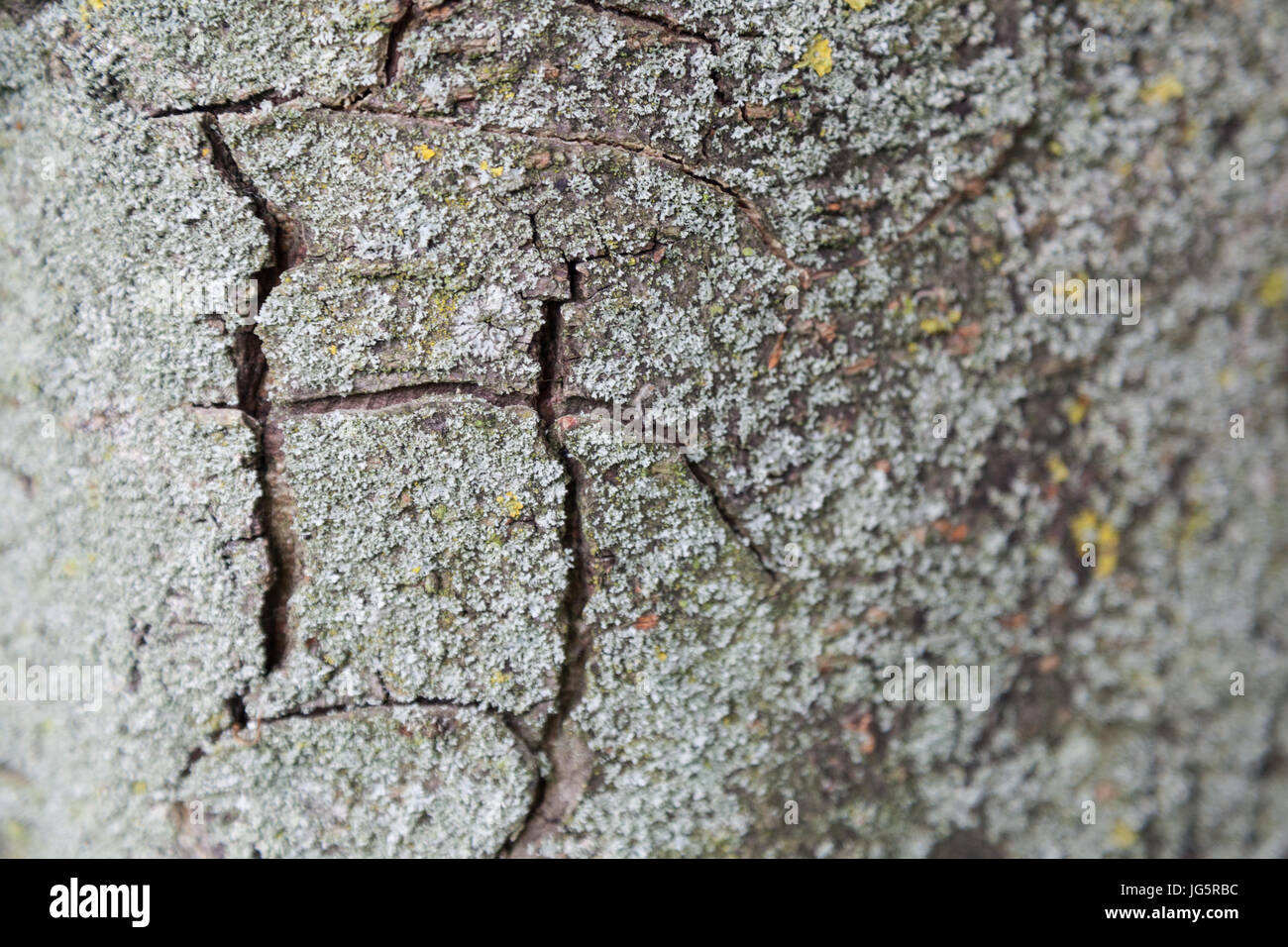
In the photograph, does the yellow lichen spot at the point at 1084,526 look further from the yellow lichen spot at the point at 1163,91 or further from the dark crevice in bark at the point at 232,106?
the dark crevice in bark at the point at 232,106

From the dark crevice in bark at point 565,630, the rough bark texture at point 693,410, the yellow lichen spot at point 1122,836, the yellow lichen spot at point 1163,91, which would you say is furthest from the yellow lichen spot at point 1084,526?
the dark crevice in bark at point 565,630

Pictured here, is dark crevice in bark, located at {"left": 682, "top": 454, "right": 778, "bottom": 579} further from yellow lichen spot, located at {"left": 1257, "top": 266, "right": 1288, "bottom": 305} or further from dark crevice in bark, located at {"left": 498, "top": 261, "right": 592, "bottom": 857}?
yellow lichen spot, located at {"left": 1257, "top": 266, "right": 1288, "bottom": 305}

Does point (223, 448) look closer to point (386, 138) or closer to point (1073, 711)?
point (386, 138)

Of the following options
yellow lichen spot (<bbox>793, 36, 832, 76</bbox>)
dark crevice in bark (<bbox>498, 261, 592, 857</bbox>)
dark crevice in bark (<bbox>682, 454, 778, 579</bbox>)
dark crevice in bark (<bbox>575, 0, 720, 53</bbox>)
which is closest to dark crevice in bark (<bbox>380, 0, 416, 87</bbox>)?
dark crevice in bark (<bbox>575, 0, 720, 53</bbox>)

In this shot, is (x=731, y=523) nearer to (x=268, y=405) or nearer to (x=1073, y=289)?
(x=1073, y=289)

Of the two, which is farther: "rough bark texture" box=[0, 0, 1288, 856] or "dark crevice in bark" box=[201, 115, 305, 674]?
"dark crevice in bark" box=[201, 115, 305, 674]

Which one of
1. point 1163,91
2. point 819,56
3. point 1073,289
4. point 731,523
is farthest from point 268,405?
point 1163,91

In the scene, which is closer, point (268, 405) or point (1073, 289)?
point (1073, 289)
